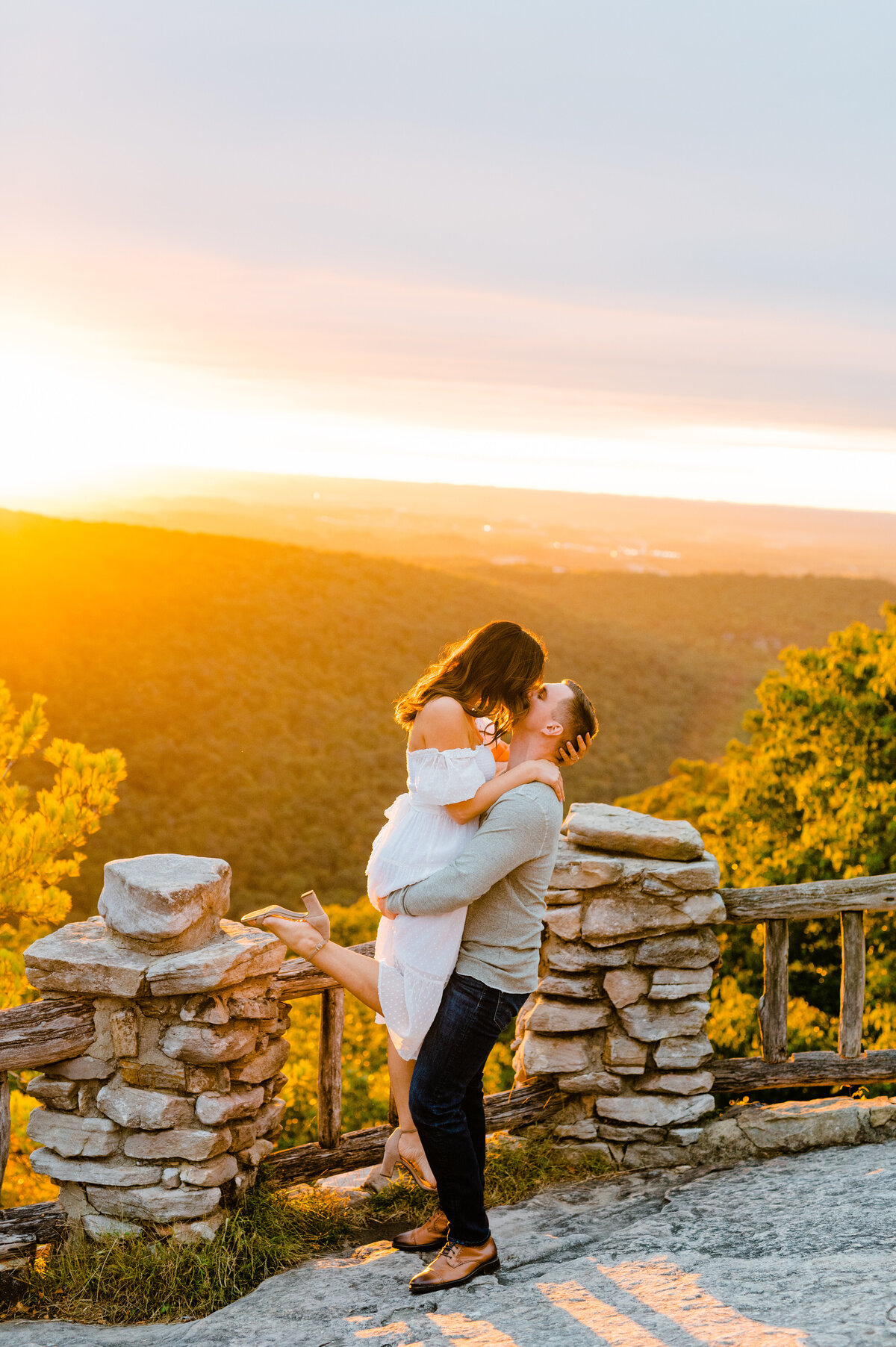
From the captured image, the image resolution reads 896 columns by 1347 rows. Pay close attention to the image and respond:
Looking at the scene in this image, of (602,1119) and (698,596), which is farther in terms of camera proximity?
(698,596)

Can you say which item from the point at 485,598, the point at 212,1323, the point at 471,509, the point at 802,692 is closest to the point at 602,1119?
the point at 212,1323

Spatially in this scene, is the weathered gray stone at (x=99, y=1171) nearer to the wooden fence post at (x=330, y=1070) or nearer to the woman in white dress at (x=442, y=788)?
the wooden fence post at (x=330, y=1070)

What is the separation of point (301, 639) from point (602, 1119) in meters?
51.9

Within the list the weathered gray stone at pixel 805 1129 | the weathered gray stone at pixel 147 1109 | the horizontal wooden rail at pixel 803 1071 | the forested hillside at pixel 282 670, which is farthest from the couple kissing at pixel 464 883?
the forested hillside at pixel 282 670

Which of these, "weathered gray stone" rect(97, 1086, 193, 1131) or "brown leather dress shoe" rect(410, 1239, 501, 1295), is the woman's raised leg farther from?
"brown leather dress shoe" rect(410, 1239, 501, 1295)

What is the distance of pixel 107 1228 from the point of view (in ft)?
12.0

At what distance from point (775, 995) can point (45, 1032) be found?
2.96 m

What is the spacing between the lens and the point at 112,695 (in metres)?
45.7

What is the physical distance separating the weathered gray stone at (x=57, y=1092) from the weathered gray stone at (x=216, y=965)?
0.49 metres

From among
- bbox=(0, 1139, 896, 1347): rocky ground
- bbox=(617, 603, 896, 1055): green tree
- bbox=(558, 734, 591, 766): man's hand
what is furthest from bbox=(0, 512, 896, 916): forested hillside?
bbox=(558, 734, 591, 766): man's hand

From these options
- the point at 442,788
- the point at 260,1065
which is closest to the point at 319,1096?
the point at 260,1065

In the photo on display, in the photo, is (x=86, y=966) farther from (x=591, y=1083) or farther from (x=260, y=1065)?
(x=591, y=1083)

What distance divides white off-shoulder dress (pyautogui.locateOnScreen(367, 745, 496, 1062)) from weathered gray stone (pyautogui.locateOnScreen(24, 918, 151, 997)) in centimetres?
87

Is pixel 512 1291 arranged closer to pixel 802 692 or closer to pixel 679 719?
pixel 802 692
